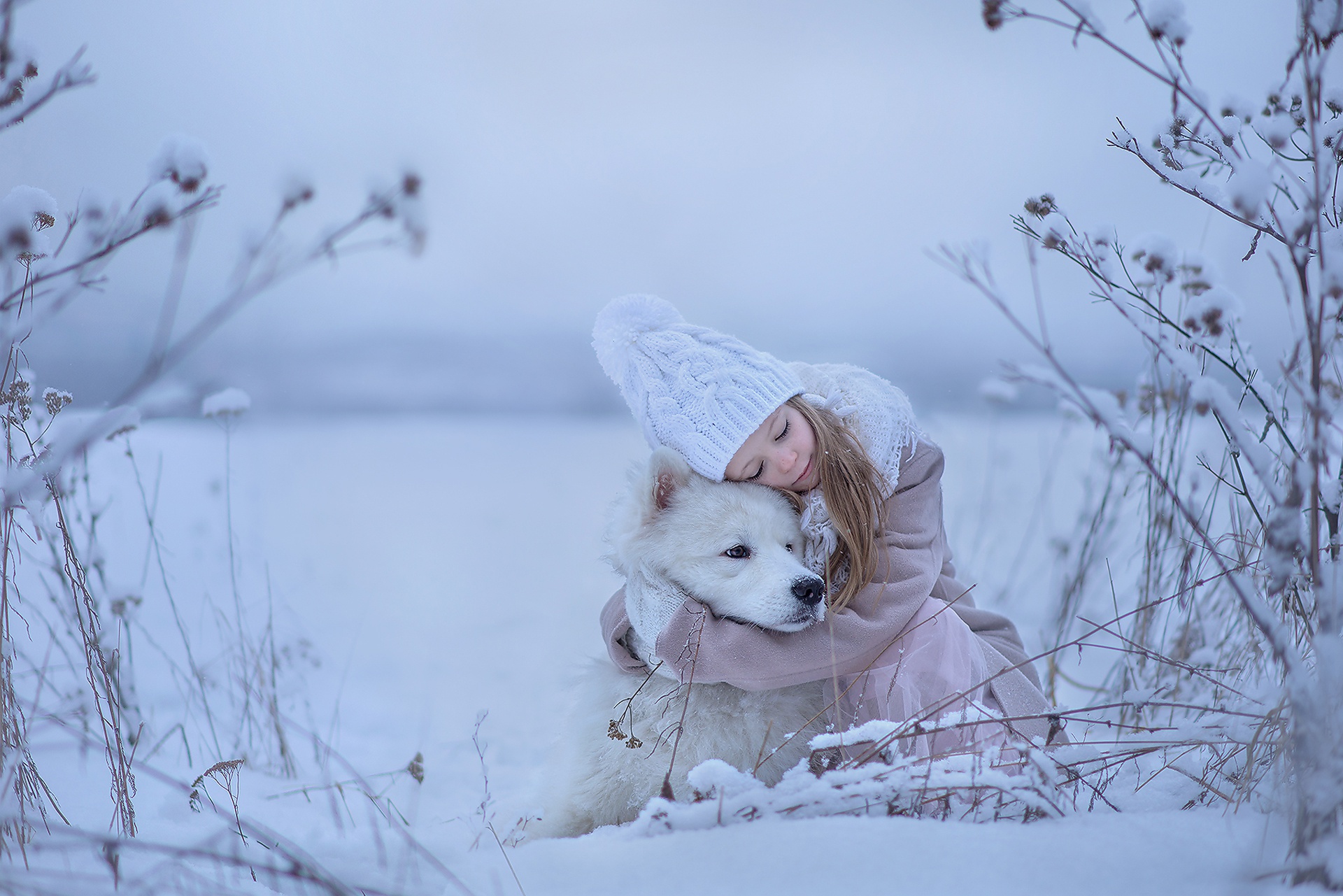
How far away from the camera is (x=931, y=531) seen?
213 centimetres

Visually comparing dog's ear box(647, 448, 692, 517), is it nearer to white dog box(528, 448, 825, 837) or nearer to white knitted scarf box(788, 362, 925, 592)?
white dog box(528, 448, 825, 837)

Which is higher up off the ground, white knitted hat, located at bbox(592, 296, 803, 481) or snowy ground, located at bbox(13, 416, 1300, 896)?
white knitted hat, located at bbox(592, 296, 803, 481)

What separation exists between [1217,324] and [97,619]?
7.89 ft

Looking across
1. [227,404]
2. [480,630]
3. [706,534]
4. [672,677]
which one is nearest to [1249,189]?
[706,534]

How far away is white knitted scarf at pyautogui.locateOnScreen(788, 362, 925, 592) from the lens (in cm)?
213

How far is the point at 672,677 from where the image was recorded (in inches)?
81.9

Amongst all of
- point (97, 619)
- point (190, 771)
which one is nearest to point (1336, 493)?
point (97, 619)

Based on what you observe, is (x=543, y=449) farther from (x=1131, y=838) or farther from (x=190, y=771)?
(x=1131, y=838)

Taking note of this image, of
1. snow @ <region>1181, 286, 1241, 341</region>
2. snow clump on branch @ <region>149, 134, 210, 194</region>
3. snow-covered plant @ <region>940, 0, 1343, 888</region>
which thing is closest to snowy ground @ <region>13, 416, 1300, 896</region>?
snow-covered plant @ <region>940, 0, 1343, 888</region>

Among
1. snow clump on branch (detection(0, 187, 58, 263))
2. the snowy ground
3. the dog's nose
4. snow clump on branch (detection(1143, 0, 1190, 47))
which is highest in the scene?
snow clump on branch (detection(1143, 0, 1190, 47))

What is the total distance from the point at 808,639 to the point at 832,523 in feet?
1.05

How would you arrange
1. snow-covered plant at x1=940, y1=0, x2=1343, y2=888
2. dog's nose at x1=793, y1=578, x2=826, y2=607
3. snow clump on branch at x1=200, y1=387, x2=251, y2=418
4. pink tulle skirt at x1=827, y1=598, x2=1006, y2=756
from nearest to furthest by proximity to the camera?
snow-covered plant at x1=940, y1=0, x2=1343, y2=888, pink tulle skirt at x1=827, y1=598, x2=1006, y2=756, dog's nose at x1=793, y1=578, x2=826, y2=607, snow clump on branch at x1=200, y1=387, x2=251, y2=418

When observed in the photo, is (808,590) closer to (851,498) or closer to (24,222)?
(851,498)

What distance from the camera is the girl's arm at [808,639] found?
192 cm
